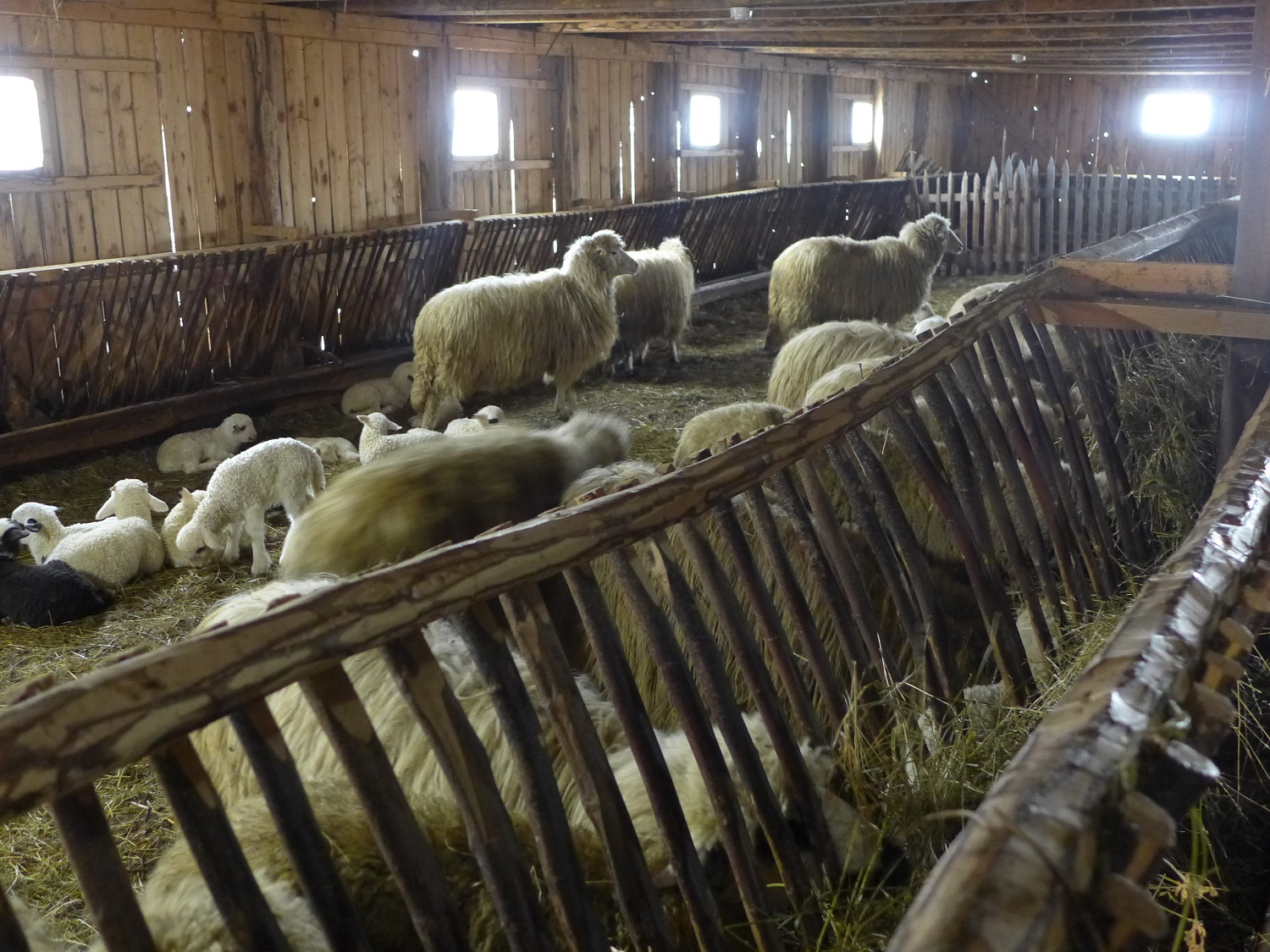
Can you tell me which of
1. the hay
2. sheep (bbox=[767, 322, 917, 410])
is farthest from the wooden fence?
the hay

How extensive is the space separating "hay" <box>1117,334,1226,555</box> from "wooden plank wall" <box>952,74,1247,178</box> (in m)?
19.4

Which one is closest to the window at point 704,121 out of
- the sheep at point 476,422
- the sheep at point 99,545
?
the sheep at point 476,422

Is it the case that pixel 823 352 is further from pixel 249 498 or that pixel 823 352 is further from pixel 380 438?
pixel 249 498

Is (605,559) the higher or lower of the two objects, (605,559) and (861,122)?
the lower

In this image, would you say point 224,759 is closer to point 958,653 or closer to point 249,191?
point 958,653

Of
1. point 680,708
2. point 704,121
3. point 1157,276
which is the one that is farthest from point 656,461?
point 704,121

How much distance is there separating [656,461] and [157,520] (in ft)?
9.83

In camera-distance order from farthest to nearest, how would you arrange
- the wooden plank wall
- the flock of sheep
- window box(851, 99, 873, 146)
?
the wooden plank wall
window box(851, 99, 873, 146)
the flock of sheep

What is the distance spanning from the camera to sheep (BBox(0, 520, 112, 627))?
15.8ft

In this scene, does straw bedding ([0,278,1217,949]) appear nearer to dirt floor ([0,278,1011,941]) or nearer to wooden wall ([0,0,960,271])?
dirt floor ([0,278,1011,941])

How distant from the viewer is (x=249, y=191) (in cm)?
890

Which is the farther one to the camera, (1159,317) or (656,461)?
(656,461)

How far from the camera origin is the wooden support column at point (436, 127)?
1030cm

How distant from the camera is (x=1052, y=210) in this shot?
16688 millimetres
